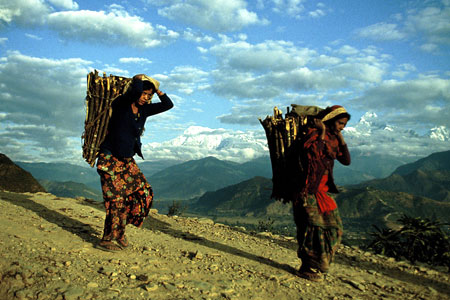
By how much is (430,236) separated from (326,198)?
3.71 m

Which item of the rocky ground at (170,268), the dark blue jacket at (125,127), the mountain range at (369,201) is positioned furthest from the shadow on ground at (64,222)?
the mountain range at (369,201)

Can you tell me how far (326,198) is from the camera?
4777mm

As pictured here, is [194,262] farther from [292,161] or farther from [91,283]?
[292,161]

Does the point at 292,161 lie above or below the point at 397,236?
above

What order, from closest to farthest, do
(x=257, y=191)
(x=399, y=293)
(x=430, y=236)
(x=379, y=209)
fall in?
(x=399, y=293)
(x=430, y=236)
(x=379, y=209)
(x=257, y=191)

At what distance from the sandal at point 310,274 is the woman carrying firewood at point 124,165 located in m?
2.61

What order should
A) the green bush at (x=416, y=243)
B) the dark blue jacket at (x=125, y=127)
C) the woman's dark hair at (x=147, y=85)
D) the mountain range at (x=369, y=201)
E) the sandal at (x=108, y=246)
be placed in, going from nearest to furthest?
1. the sandal at (x=108, y=246)
2. the dark blue jacket at (x=125, y=127)
3. the woman's dark hair at (x=147, y=85)
4. the green bush at (x=416, y=243)
5. the mountain range at (x=369, y=201)

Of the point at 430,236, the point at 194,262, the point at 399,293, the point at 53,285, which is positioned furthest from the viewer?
the point at 430,236

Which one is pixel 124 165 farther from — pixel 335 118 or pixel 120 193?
pixel 335 118

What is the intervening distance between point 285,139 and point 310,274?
2150 mm

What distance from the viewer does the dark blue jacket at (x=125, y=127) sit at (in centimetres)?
499

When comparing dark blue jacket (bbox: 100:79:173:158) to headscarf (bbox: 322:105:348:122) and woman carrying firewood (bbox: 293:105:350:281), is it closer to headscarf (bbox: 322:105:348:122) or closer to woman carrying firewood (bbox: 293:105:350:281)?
woman carrying firewood (bbox: 293:105:350:281)

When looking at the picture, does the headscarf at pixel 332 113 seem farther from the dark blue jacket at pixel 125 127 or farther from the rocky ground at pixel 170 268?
the dark blue jacket at pixel 125 127

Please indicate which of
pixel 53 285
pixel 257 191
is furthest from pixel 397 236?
pixel 257 191
